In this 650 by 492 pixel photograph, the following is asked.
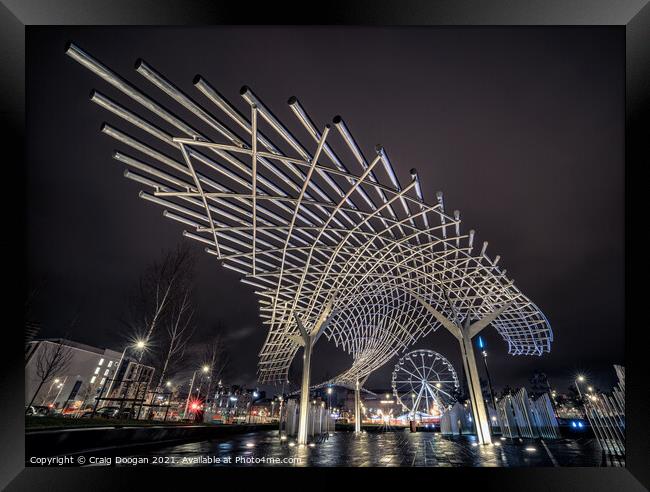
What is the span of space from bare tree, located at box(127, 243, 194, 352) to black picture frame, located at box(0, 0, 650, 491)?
629 inches

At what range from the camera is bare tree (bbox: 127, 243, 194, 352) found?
912 inches

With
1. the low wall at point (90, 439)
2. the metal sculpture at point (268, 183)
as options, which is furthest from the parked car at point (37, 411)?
the metal sculpture at point (268, 183)

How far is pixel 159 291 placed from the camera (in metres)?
23.7
